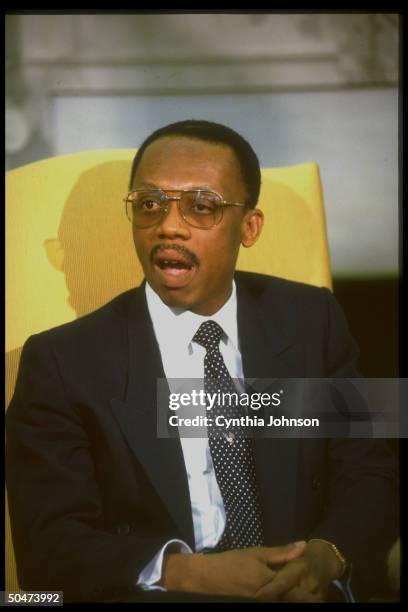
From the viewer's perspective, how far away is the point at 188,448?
79.0 inches

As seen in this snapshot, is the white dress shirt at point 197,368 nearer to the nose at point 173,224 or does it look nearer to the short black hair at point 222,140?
the nose at point 173,224

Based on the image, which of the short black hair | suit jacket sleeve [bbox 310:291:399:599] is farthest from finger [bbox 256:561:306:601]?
the short black hair

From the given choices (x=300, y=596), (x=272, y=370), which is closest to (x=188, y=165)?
(x=272, y=370)

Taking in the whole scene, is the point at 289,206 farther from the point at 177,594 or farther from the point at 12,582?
the point at 12,582

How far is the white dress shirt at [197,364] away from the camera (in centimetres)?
196

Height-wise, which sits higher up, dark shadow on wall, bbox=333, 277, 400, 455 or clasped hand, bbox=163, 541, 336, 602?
dark shadow on wall, bbox=333, 277, 400, 455

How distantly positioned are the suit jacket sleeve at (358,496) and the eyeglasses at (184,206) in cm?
38

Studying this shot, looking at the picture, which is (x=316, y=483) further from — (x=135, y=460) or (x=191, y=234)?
(x=191, y=234)

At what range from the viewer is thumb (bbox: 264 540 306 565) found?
6.40ft

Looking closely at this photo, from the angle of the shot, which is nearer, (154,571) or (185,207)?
(154,571)

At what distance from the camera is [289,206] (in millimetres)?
2139

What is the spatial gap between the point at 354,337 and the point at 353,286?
0.46ft

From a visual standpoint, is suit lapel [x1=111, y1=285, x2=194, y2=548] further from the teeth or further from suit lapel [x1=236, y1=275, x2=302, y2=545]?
suit lapel [x1=236, y1=275, x2=302, y2=545]

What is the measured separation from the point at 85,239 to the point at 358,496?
972mm
